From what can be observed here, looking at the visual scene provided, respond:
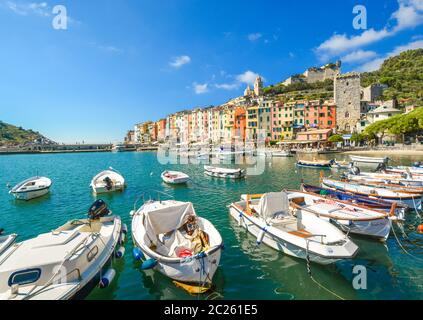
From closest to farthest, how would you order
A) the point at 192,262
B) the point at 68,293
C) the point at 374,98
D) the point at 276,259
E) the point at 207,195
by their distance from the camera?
the point at 68,293 < the point at 192,262 < the point at 276,259 < the point at 207,195 < the point at 374,98

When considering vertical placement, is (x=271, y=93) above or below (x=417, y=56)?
below

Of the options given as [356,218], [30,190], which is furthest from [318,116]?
[30,190]

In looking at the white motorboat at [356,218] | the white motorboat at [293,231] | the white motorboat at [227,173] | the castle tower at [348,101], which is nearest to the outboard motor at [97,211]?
the white motorboat at [293,231]

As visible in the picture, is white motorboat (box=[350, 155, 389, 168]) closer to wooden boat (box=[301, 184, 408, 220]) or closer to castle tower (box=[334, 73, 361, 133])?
wooden boat (box=[301, 184, 408, 220])

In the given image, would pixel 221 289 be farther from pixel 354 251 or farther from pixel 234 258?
pixel 354 251

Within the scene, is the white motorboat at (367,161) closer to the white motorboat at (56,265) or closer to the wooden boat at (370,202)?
the wooden boat at (370,202)

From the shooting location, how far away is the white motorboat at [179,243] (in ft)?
26.9

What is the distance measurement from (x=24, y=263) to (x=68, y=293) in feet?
5.83

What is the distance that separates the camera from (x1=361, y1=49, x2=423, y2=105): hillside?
110669 millimetres

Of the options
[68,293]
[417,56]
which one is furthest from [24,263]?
[417,56]

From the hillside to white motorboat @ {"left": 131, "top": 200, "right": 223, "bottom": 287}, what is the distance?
11934 cm

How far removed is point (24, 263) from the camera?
7270 mm

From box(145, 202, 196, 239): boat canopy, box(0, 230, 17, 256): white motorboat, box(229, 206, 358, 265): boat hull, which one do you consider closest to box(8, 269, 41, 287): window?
box(0, 230, 17, 256): white motorboat

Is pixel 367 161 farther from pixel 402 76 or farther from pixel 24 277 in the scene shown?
pixel 402 76
